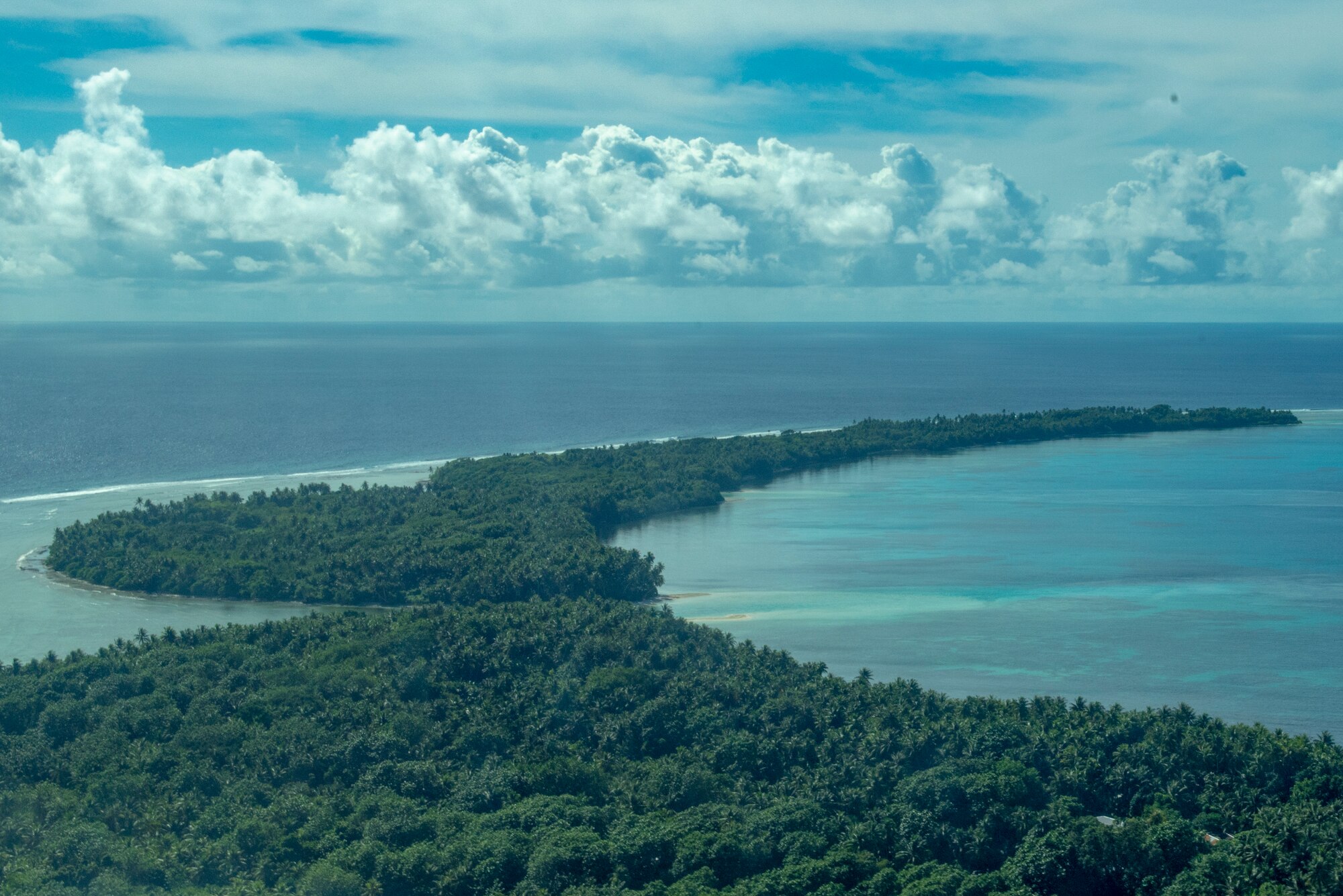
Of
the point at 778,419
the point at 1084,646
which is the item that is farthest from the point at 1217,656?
the point at 778,419

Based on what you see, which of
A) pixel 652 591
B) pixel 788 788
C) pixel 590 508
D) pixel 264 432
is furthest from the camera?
pixel 264 432

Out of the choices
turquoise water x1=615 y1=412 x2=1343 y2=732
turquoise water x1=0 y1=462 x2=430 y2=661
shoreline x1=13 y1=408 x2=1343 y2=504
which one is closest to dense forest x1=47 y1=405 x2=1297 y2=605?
turquoise water x1=0 y1=462 x2=430 y2=661

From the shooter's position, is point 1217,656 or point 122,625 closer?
point 1217,656

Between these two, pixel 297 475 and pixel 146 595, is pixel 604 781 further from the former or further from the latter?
pixel 297 475

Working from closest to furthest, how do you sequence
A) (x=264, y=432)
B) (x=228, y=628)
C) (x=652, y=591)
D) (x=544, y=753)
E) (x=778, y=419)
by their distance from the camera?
1. (x=544, y=753)
2. (x=228, y=628)
3. (x=652, y=591)
4. (x=264, y=432)
5. (x=778, y=419)

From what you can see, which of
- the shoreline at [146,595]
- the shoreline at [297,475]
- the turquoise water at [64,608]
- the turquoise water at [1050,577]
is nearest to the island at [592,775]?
the turquoise water at [1050,577]

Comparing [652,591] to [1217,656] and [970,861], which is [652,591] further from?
[970,861]
